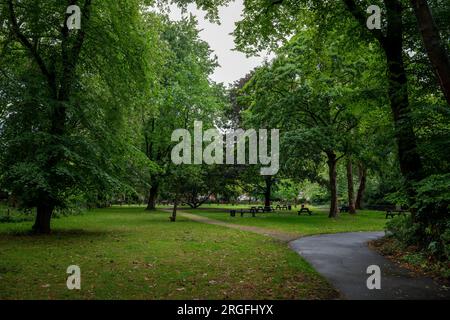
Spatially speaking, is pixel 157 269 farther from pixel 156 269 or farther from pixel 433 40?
pixel 433 40

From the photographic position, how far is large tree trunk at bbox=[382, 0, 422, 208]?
28.9ft

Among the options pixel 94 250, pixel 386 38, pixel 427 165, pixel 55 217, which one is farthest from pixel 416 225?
pixel 55 217

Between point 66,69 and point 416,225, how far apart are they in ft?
47.5

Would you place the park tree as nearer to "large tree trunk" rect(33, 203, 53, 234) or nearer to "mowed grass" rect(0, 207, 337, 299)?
"large tree trunk" rect(33, 203, 53, 234)

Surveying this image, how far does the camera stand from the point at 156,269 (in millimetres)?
7965

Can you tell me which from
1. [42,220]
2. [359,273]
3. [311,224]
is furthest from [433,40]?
[42,220]

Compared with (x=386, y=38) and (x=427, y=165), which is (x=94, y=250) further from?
(x=386, y=38)

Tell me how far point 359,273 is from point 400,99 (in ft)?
16.6
